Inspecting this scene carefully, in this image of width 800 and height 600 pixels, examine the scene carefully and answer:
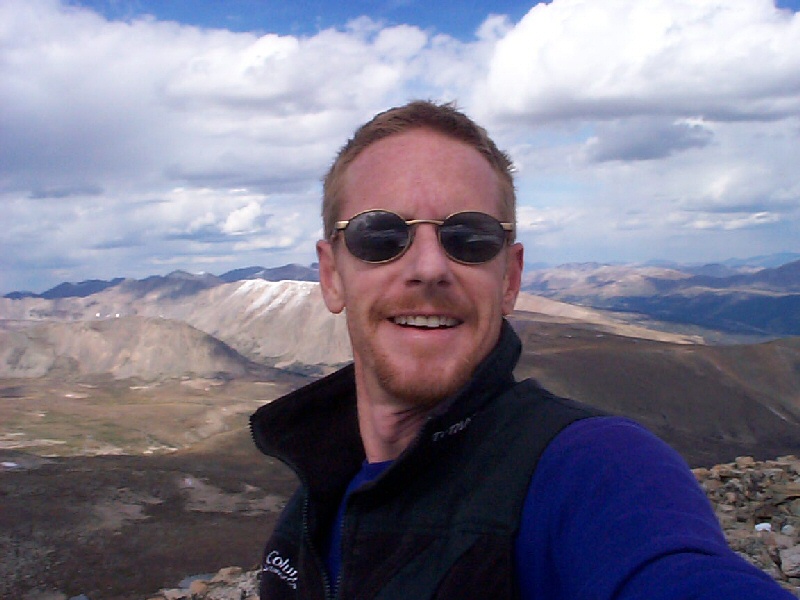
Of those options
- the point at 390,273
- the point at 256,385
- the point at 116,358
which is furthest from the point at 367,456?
the point at 116,358

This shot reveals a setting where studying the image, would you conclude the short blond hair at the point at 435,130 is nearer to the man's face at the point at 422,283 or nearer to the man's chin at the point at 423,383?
the man's face at the point at 422,283

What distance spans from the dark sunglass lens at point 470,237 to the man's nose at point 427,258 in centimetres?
3

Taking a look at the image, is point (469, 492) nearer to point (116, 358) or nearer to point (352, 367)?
point (352, 367)

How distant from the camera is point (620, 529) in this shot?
5.62ft

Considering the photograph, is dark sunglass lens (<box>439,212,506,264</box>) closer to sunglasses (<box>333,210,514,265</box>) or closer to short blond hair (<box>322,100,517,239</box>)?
sunglasses (<box>333,210,514,265</box>)

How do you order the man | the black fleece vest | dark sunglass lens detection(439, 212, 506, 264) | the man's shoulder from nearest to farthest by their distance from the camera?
the man
the black fleece vest
the man's shoulder
dark sunglass lens detection(439, 212, 506, 264)

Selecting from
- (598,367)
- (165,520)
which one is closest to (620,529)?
(165,520)

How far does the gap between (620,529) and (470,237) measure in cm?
133

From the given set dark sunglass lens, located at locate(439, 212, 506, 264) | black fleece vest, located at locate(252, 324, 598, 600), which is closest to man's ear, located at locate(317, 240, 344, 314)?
dark sunglass lens, located at locate(439, 212, 506, 264)

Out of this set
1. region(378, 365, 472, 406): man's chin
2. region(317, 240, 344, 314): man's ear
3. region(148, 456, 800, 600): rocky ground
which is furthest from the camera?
region(148, 456, 800, 600): rocky ground

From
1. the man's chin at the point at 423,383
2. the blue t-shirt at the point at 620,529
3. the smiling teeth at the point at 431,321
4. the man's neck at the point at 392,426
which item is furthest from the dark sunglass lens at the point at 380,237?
the blue t-shirt at the point at 620,529

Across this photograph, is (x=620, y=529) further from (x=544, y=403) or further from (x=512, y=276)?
(x=512, y=276)

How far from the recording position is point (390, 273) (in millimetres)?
2838

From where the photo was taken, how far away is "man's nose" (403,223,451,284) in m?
2.71
